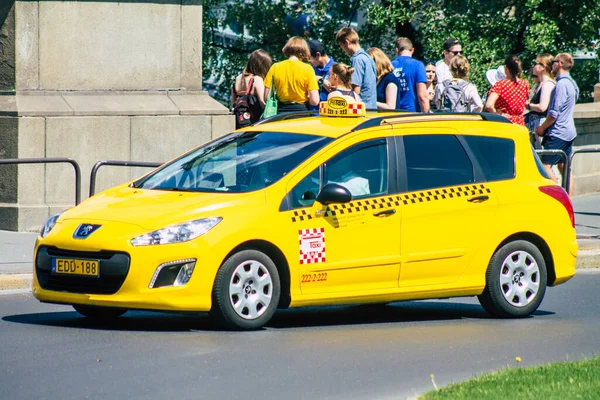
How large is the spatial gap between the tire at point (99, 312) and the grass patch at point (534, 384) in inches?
122

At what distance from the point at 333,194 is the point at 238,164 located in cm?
84

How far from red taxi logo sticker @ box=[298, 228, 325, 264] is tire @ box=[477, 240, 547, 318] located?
4.89ft

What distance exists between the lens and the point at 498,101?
49.5 ft

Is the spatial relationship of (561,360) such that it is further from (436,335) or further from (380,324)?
(380,324)

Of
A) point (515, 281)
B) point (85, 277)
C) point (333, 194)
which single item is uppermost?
point (333, 194)

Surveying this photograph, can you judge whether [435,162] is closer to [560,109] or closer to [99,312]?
[99,312]

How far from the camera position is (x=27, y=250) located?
41.8 feet

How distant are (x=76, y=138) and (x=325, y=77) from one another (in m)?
2.78

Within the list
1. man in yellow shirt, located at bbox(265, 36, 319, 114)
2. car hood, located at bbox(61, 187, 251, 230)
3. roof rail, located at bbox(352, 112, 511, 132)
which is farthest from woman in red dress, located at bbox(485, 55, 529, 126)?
car hood, located at bbox(61, 187, 251, 230)

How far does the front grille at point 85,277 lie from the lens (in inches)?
336

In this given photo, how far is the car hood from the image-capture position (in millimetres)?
8641

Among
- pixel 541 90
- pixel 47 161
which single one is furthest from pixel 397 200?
pixel 541 90

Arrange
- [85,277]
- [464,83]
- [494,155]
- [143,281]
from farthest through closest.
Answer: [464,83], [494,155], [85,277], [143,281]

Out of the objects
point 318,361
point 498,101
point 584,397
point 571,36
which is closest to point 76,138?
point 498,101
